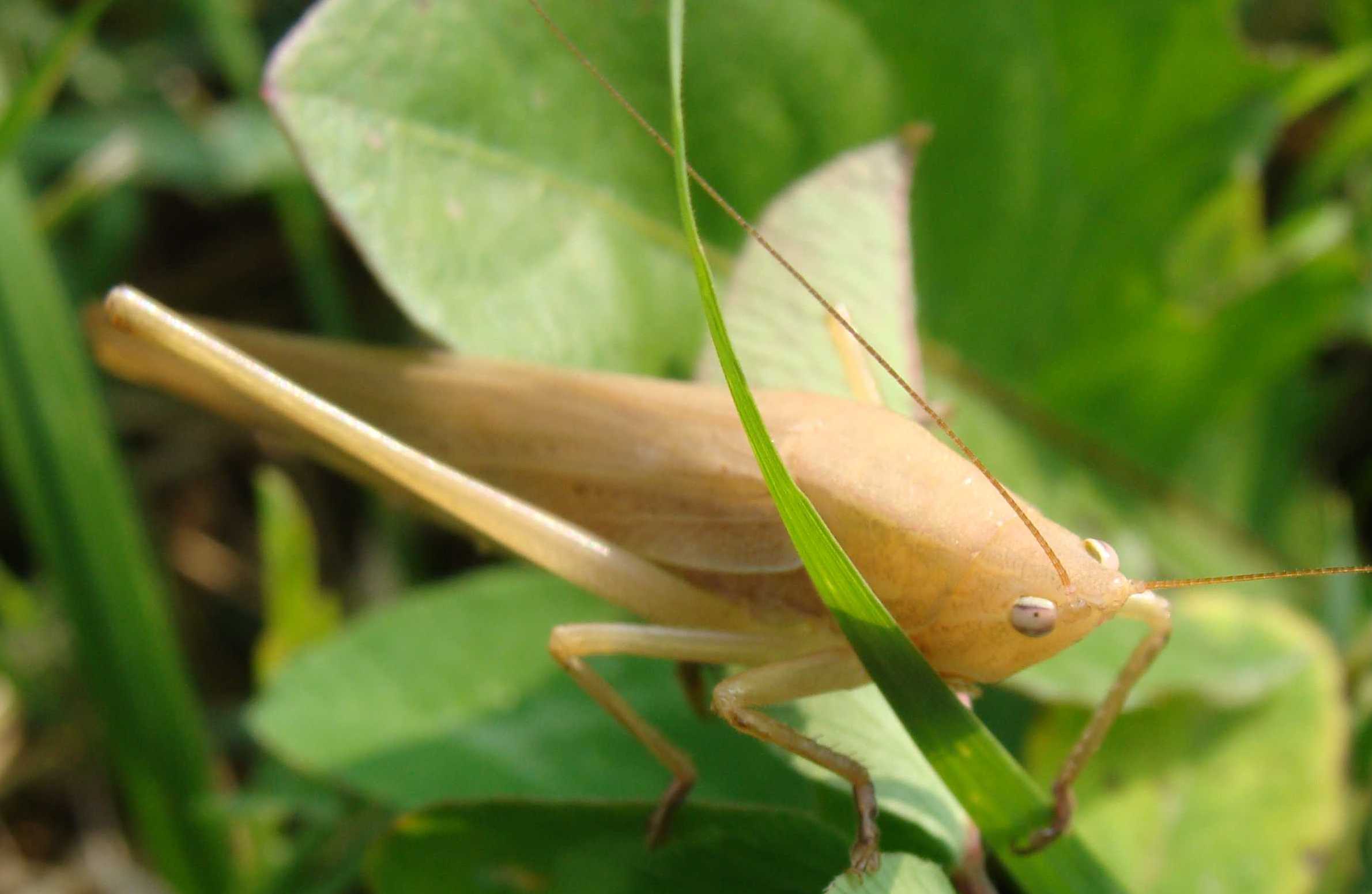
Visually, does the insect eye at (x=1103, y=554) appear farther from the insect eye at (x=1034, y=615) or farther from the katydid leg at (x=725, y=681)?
the katydid leg at (x=725, y=681)

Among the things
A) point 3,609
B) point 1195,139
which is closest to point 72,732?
point 3,609

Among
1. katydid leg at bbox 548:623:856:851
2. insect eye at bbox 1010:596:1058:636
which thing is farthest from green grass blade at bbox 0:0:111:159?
insect eye at bbox 1010:596:1058:636

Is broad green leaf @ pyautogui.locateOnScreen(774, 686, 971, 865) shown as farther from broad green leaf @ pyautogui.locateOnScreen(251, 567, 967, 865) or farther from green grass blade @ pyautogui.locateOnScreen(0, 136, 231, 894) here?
green grass blade @ pyautogui.locateOnScreen(0, 136, 231, 894)

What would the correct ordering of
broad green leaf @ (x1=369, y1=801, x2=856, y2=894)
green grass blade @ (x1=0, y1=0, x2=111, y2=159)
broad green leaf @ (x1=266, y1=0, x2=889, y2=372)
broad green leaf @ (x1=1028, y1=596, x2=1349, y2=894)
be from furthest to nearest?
green grass blade @ (x1=0, y1=0, x2=111, y2=159) → broad green leaf @ (x1=1028, y1=596, x2=1349, y2=894) → broad green leaf @ (x1=266, y1=0, x2=889, y2=372) → broad green leaf @ (x1=369, y1=801, x2=856, y2=894)

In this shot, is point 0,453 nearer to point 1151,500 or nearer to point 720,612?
point 720,612

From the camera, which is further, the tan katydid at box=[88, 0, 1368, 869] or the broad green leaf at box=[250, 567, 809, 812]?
the broad green leaf at box=[250, 567, 809, 812]

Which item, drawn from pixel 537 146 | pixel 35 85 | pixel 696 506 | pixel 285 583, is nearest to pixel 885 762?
pixel 696 506
